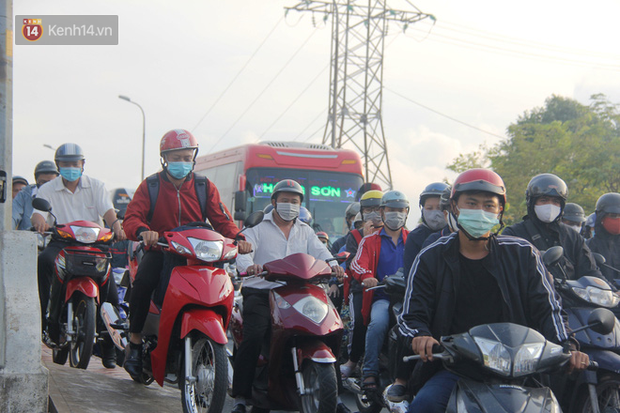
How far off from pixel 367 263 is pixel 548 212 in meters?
1.78

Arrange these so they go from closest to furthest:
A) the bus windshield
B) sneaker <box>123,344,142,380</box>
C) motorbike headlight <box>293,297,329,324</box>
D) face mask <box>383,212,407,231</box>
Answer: motorbike headlight <box>293,297,329,324</box>, sneaker <box>123,344,142,380</box>, face mask <box>383,212,407,231</box>, the bus windshield

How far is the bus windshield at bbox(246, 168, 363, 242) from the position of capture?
1716 cm

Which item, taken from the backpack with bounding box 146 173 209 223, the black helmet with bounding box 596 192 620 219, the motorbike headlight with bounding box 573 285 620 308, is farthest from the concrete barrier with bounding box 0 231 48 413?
the black helmet with bounding box 596 192 620 219

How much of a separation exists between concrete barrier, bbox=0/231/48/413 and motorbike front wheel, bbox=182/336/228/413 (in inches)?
37.2

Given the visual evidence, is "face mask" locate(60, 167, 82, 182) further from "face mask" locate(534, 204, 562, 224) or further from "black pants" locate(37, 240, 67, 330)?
"face mask" locate(534, 204, 562, 224)

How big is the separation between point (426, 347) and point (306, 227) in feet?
10.6

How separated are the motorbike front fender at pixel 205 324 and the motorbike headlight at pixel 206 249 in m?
0.37

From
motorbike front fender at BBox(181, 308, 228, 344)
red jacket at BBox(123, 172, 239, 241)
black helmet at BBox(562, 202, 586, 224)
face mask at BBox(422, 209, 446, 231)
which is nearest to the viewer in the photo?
motorbike front fender at BBox(181, 308, 228, 344)

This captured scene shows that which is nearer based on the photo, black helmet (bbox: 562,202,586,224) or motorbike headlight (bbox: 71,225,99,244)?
motorbike headlight (bbox: 71,225,99,244)

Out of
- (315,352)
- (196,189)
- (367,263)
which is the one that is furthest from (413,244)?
(196,189)

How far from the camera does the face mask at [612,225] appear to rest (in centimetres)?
762

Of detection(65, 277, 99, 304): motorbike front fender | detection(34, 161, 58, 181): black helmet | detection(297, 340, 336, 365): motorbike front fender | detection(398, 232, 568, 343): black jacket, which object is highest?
detection(34, 161, 58, 181): black helmet

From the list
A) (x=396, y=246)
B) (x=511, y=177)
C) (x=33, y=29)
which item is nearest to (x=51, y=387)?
(x=396, y=246)

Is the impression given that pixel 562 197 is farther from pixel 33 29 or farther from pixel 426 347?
pixel 33 29
